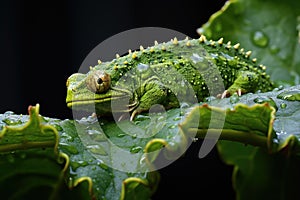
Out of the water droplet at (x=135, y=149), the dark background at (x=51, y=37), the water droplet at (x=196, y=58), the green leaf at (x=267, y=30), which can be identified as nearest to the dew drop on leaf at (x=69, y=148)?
the water droplet at (x=135, y=149)

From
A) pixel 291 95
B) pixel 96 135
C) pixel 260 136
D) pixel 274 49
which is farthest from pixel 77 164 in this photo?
pixel 274 49

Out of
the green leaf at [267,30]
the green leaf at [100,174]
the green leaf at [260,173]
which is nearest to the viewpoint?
the green leaf at [100,174]

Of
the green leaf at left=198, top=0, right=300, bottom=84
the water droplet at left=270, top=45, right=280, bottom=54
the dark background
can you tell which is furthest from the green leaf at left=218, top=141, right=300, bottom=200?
the dark background

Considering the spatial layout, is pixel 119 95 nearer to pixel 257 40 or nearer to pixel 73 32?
pixel 257 40

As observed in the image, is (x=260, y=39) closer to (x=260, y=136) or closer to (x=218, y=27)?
(x=218, y=27)

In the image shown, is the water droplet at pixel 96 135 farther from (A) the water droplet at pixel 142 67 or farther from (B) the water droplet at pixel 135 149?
(A) the water droplet at pixel 142 67
